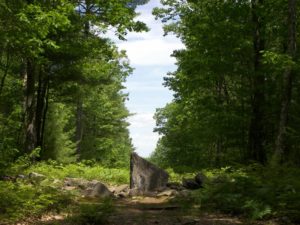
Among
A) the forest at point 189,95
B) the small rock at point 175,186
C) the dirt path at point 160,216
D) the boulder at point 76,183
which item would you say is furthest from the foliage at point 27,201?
the small rock at point 175,186

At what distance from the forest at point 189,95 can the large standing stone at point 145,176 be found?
2.30 metres

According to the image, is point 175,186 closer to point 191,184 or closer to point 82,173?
point 191,184

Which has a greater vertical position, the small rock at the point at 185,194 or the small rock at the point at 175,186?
the small rock at the point at 175,186

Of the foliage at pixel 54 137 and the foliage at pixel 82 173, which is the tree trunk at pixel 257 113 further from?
the foliage at pixel 54 137

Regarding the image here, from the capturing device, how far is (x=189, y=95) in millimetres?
26047

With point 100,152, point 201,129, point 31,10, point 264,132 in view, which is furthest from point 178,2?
point 100,152

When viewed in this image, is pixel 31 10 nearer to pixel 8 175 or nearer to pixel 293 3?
pixel 8 175

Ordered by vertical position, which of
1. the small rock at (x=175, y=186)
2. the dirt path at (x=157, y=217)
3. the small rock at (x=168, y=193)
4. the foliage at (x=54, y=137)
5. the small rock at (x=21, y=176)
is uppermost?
the foliage at (x=54, y=137)

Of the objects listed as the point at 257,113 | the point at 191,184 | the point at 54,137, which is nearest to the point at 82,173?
the point at 191,184

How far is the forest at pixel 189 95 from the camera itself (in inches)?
396

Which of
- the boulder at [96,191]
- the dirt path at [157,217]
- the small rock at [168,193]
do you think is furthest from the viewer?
the small rock at [168,193]

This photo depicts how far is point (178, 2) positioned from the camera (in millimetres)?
28734

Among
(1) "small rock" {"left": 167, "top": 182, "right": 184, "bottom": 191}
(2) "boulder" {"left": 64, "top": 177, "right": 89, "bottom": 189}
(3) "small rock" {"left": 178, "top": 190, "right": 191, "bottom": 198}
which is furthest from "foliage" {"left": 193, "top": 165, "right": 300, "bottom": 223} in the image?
(2) "boulder" {"left": 64, "top": 177, "right": 89, "bottom": 189}

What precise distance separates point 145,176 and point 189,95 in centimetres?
1108
